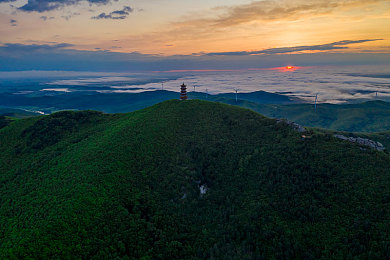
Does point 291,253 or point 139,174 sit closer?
point 291,253

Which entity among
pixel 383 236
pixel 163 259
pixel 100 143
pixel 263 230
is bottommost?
pixel 163 259

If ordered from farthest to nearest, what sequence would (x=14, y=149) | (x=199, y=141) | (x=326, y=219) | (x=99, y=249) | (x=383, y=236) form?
1. (x=14, y=149)
2. (x=199, y=141)
3. (x=326, y=219)
4. (x=99, y=249)
5. (x=383, y=236)

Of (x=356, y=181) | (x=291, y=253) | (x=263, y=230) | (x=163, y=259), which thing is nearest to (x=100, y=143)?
(x=163, y=259)

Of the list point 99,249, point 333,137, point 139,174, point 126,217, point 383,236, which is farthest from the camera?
point 333,137

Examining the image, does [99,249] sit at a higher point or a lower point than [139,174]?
lower

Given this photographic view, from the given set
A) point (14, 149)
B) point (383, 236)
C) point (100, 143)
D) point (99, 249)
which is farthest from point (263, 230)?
point (14, 149)

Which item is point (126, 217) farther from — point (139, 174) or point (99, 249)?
point (139, 174)

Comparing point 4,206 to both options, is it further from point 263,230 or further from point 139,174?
point 263,230
